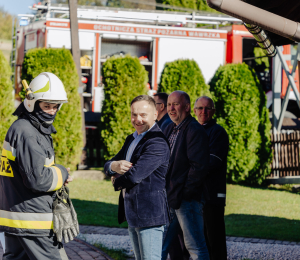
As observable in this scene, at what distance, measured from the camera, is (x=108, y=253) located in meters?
5.48

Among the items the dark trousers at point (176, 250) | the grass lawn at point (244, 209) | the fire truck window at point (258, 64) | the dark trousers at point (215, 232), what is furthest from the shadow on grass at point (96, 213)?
the fire truck window at point (258, 64)

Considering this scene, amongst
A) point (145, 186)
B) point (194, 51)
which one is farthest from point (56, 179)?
point (194, 51)

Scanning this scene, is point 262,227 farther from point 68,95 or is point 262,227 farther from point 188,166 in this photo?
point 68,95

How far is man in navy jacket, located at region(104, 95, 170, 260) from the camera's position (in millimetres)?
3467

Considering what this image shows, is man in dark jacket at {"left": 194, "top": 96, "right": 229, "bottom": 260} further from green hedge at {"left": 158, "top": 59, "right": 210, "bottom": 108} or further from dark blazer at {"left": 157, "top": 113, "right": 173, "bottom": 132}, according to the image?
green hedge at {"left": 158, "top": 59, "right": 210, "bottom": 108}

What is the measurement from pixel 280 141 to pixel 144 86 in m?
4.32

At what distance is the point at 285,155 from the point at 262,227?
5.28 m

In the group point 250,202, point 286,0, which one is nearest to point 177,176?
point 286,0

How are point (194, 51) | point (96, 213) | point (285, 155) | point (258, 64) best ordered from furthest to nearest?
1. point (258, 64)
2. point (194, 51)
3. point (285, 155)
4. point (96, 213)

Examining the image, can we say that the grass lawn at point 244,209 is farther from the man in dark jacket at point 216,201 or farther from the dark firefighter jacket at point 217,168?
the dark firefighter jacket at point 217,168

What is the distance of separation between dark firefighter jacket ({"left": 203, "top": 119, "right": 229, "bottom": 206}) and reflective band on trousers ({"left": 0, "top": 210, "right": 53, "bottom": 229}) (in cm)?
213

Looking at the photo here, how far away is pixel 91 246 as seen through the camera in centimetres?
577

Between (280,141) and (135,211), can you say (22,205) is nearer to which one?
(135,211)

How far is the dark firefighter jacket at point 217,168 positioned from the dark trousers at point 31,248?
206 cm
